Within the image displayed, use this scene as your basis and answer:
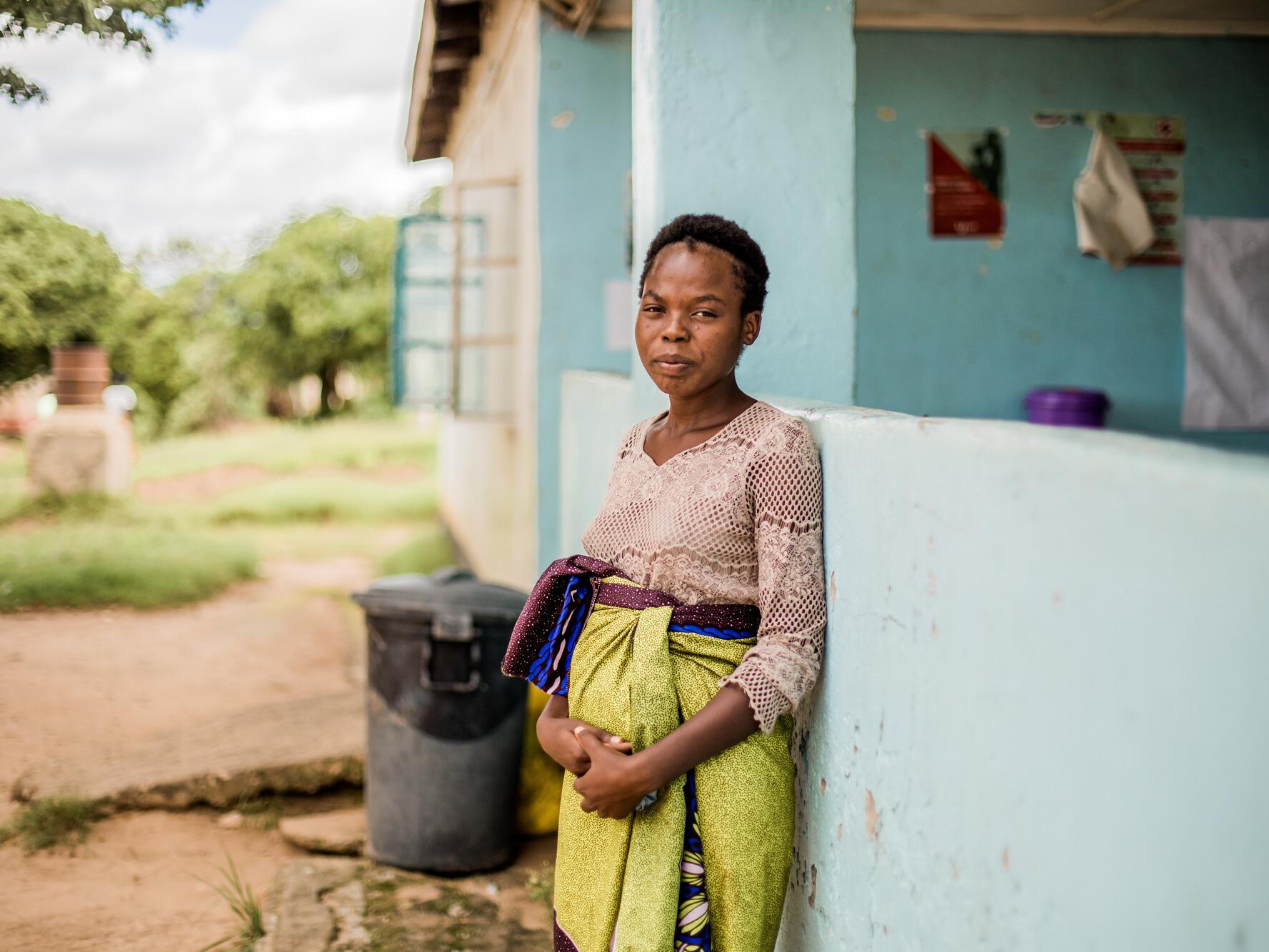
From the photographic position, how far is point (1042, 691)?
4.09ft

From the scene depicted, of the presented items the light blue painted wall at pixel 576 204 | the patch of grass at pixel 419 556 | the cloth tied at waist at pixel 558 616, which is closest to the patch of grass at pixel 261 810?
the light blue painted wall at pixel 576 204

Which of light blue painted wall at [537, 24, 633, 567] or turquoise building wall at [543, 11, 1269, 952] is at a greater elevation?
light blue painted wall at [537, 24, 633, 567]

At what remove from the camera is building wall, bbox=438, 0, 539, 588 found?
18.7 ft

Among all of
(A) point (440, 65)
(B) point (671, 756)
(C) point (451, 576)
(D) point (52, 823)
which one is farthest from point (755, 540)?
(A) point (440, 65)

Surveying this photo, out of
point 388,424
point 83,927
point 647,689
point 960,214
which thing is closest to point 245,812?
point 83,927

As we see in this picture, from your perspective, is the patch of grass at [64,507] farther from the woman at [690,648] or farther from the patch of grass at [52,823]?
the woman at [690,648]

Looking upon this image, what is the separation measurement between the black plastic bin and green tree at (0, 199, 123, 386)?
8.89ft

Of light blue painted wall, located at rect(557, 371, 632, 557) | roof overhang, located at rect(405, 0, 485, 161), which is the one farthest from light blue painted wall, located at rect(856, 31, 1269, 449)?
roof overhang, located at rect(405, 0, 485, 161)

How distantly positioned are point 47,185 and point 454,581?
→ 3.04 m

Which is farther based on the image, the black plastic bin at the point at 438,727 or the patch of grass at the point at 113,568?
the patch of grass at the point at 113,568

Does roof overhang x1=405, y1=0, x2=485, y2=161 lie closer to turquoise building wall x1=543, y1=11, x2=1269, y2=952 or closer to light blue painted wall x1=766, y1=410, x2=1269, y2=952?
turquoise building wall x1=543, y1=11, x2=1269, y2=952

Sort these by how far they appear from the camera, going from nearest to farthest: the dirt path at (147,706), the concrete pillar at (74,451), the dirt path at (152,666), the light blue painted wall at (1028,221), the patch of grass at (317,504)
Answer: the dirt path at (147,706) → the light blue painted wall at (1028,221) → the dirt path at (152,666) → the concrete pillar at (74,451) → the patch of grass at (317,504)

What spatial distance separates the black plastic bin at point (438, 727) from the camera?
3809 millimetres

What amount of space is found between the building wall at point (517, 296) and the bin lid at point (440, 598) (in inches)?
68.3
